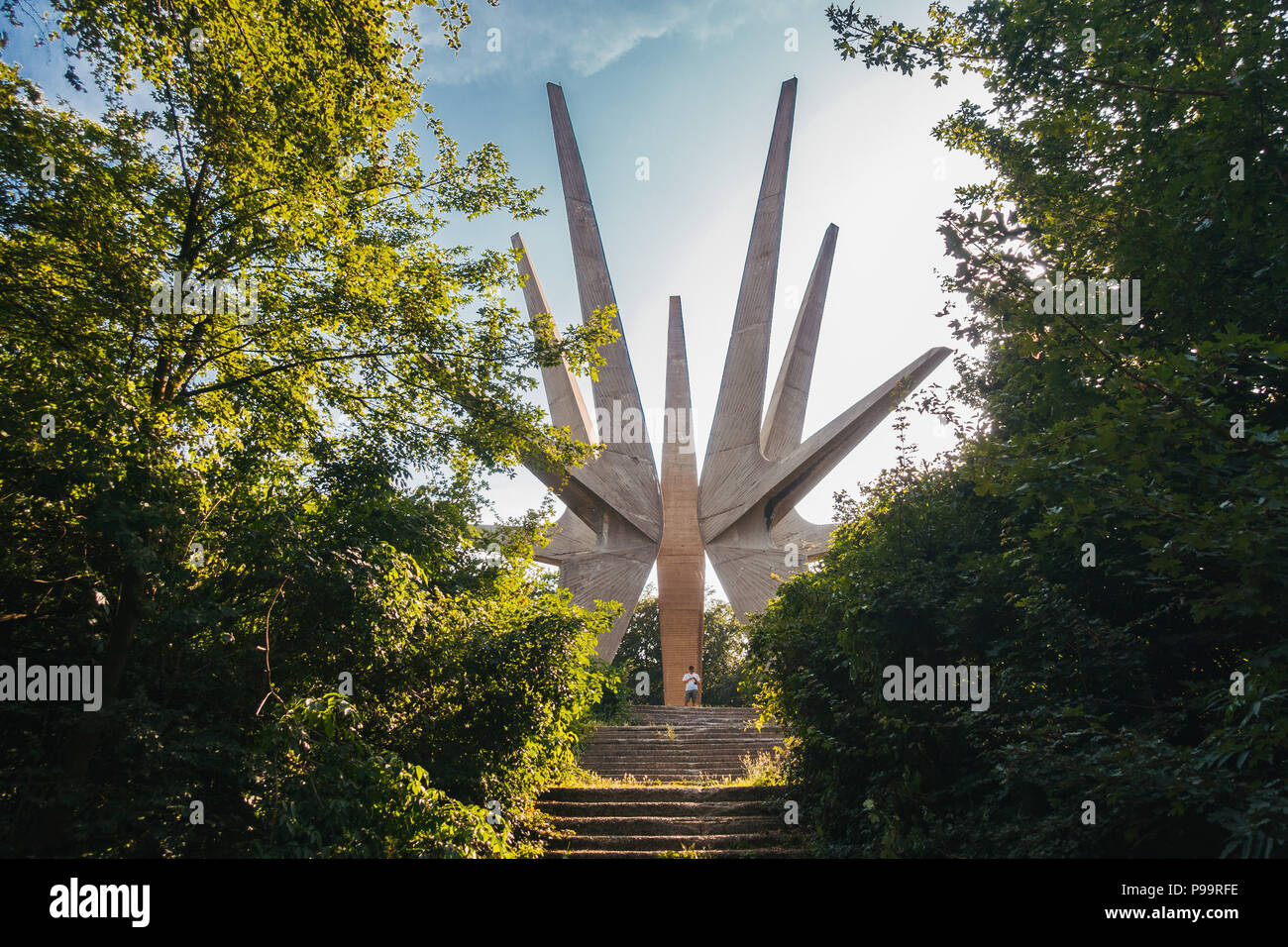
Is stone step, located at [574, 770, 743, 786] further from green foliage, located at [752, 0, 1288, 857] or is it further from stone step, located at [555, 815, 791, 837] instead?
green foliage, located at [752, 0, 1288, 857]

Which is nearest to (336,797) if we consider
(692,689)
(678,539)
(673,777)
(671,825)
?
(671,825)

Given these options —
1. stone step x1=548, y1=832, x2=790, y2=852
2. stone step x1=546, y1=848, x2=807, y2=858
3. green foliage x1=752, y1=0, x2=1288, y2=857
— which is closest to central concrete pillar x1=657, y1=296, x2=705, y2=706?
stone step x1=548, y1=832, x2=790, y2=852

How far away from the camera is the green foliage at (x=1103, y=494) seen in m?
2.81

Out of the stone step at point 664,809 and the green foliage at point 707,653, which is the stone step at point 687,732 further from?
the green foliage at point 707,653

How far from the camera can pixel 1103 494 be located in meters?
3.02

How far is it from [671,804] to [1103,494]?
505cm

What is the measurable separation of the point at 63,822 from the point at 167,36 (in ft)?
15.9

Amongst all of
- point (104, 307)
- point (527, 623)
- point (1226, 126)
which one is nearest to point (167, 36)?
point (104, 307)

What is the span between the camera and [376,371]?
5703 millimetres

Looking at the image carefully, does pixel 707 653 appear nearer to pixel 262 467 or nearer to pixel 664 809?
pixel 664 809

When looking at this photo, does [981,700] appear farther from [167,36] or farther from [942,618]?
[167,36]

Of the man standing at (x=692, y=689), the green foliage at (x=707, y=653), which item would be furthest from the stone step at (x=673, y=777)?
the green foliage at (x=707, y=653)

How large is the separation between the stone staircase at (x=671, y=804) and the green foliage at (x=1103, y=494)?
0.84 meters

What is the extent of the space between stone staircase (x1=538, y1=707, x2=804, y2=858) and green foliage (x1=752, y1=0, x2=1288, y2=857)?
84cm
